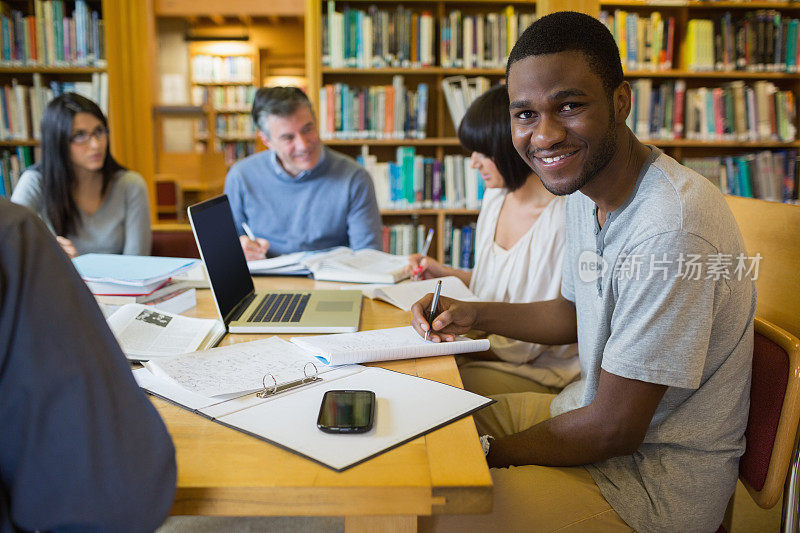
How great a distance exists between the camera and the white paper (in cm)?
114

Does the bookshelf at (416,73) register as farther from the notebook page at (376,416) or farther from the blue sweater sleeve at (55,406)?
the blue sweater sleeve at (55,406)

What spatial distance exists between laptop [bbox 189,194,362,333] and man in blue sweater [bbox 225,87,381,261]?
0.86 metres

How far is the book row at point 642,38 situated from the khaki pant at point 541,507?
3.13 meters

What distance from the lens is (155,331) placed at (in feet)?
3.98

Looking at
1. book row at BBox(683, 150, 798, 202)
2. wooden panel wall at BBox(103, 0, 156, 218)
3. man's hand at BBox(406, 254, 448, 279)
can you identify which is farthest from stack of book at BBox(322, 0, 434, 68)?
→ man's hand at BBox(406, 254, 448, 279)

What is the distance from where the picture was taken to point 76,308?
1.77ft

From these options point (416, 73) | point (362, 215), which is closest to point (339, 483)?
point (362, 215)

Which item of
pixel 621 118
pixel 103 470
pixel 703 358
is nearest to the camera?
pixel 103 470

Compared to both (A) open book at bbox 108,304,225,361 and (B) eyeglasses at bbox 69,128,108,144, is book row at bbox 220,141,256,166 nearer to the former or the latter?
(B) eyeglasses at bbox 69,128,108,144

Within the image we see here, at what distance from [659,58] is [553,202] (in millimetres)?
2515

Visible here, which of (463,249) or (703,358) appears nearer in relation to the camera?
(703,358)

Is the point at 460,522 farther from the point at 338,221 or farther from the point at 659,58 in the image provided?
the point at 659,58

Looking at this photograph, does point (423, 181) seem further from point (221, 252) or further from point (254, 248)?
point (221, 252)

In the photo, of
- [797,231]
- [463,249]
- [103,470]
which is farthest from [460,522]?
[463,249]
